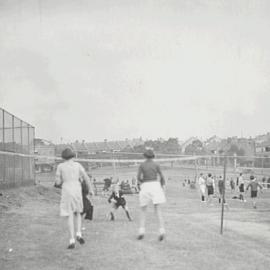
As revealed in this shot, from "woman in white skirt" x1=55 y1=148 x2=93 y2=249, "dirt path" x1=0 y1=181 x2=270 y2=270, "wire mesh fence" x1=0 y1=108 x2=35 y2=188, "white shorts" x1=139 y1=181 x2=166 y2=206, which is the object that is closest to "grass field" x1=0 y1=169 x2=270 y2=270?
"dirt path" x1=0 y1=181 x2=270 y2=270

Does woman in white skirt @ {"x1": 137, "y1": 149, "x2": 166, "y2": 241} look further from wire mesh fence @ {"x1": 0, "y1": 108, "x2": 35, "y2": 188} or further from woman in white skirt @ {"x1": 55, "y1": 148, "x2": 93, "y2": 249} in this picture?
wire mesh fence @ {"x1": 0, "y1": 108, "x2": 35, "y2": 188}

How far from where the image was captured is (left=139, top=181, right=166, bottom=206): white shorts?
9.32 meters

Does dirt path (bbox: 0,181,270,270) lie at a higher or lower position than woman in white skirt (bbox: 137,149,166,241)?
lower

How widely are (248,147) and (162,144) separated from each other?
23490 millimetres

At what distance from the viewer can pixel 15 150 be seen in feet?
91.5

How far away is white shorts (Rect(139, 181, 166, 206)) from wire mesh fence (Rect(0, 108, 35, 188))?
13.3 metres

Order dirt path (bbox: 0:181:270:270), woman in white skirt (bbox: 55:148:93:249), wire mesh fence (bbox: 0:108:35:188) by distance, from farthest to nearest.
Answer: wire mesh fence (bbox: 0:108:35:188)
woman in white skirt (bbox: 55:148:93:249)
dirt path (bbox: 0:181:270:270)

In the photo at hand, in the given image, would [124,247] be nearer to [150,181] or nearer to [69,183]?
[150,181]

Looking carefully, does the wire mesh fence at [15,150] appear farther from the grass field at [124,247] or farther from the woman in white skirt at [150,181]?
the woman in white skirt at [150,181]

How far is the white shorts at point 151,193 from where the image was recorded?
30.6ft

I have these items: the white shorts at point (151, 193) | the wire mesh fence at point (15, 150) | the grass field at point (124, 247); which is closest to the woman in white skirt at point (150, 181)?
the white shorts at point (151, 193)

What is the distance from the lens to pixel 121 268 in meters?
8.48

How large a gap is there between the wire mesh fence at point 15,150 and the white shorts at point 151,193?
13.3 m

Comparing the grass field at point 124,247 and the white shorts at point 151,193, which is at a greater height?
the white shorts at point 151,193
